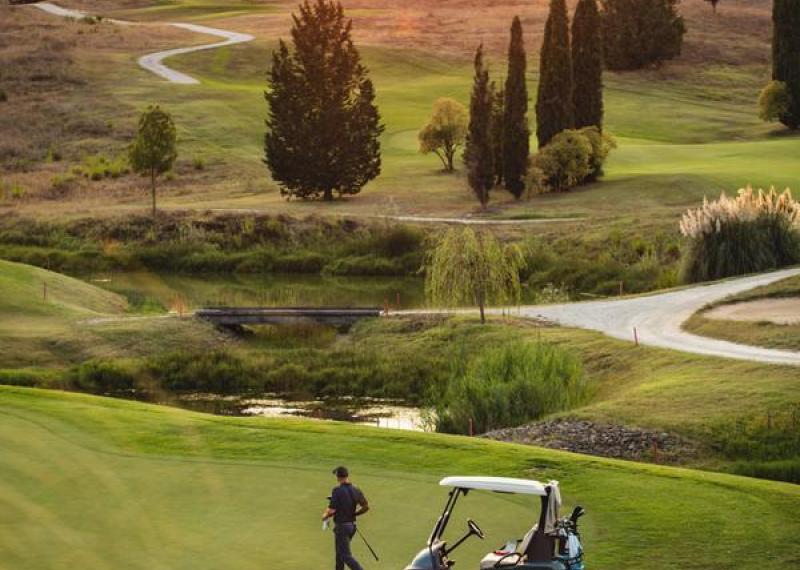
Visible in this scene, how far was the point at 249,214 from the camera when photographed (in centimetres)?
7812

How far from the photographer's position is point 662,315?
4681 centimetres

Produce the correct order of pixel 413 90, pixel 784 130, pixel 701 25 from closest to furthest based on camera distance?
pixel 784 130 → pixel 413 90 → pixel 701 25

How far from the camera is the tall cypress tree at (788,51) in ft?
319

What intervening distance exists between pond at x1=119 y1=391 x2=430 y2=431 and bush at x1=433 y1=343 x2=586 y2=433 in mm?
1599

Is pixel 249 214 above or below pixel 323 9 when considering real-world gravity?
below

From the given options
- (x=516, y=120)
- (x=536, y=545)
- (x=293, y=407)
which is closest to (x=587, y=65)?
(x=516, y=120)

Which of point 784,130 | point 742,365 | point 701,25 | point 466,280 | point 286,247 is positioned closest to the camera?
point 742,365

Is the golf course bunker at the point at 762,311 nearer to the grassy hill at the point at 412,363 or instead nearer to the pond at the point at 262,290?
the grassy hill at the point at 412,363

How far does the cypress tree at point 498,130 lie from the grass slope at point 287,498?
179 ft

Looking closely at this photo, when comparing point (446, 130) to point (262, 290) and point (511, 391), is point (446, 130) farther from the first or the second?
point (511, 391)

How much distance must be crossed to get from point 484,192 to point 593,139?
8.32 metres

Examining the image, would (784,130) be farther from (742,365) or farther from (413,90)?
(742,365)

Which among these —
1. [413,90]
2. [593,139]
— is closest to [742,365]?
[593,139]

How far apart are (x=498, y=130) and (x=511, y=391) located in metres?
46.4
